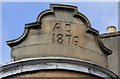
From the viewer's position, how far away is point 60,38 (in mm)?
13555

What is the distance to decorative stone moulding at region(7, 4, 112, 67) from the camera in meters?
13.3

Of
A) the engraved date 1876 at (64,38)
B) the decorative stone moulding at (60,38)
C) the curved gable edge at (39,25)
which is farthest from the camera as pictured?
the curved gable edge at (39,25)

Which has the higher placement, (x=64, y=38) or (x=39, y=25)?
(x=39, y=25)

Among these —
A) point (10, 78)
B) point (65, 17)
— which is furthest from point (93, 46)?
point (10, 78)

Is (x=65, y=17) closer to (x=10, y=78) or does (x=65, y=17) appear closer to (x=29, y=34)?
(x=29, y=34)

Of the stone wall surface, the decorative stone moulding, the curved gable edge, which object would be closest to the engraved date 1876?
the decorative stone moulding

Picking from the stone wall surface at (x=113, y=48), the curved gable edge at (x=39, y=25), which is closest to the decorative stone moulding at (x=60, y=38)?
the curved gable edge at (x=39, y=25)

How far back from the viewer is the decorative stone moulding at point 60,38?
13336 mm

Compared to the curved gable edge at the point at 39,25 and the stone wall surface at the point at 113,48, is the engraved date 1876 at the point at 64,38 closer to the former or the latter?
the curved gable edge at the point at 39,25

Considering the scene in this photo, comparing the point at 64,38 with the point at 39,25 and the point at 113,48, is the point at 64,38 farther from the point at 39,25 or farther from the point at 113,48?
the point at 113,48

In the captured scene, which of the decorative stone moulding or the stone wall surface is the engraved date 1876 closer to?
the decorative stone moulding

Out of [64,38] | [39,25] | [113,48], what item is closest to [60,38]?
[64,38]

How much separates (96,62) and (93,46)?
682 mm

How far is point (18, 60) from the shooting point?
13.2 meters
